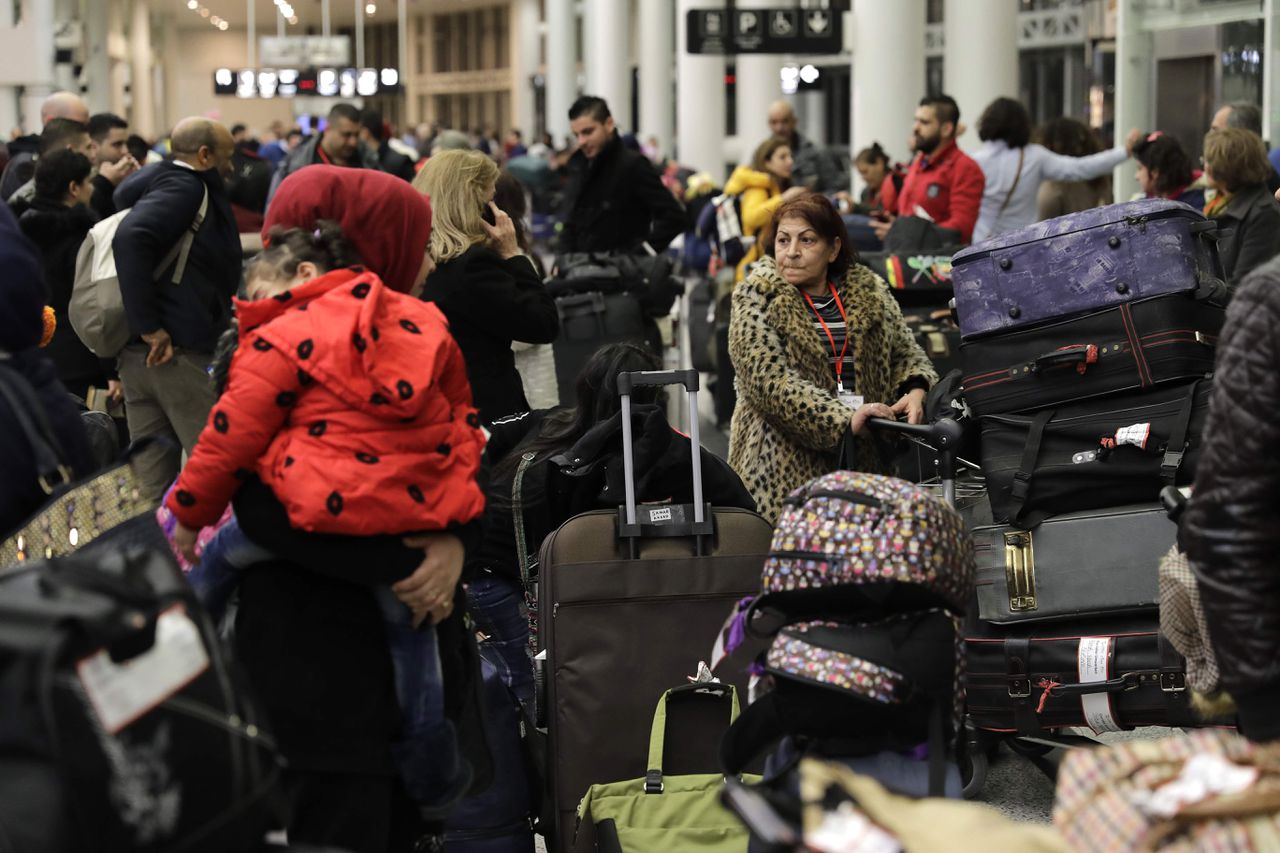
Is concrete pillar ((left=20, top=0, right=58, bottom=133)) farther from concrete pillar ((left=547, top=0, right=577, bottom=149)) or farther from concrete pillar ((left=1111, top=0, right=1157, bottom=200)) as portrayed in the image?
concrete pillar ((left=1111, top=0, right=1157, bottom=200))

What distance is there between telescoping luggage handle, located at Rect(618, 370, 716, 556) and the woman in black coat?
393 centimetres

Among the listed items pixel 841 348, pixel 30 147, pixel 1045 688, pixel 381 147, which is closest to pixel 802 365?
pixel 841 348

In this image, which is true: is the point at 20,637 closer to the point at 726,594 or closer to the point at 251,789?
the point at 251,789

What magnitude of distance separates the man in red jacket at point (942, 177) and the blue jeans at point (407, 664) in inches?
256

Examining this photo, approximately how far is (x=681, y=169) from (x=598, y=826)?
24084 mm

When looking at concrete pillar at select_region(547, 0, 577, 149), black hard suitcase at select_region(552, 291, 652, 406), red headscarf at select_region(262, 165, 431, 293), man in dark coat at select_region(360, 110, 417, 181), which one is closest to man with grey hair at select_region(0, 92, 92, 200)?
man in dark coat at select_region(360, 110, 417, 181)

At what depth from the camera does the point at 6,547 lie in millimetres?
2559

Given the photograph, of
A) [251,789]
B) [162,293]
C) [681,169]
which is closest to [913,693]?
[251,789]

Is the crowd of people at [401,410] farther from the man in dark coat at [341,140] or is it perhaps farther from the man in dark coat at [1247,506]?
the man in dark coat at [341,140]

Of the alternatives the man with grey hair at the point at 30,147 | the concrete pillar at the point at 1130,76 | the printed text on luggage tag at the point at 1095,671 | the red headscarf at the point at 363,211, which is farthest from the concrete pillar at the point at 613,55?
the red headscarf at the point at 363,211

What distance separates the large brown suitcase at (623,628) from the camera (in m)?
3.81

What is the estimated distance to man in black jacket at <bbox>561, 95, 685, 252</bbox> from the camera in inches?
333

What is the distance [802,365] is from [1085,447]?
0.85 meters

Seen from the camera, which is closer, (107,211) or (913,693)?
(913,693)
